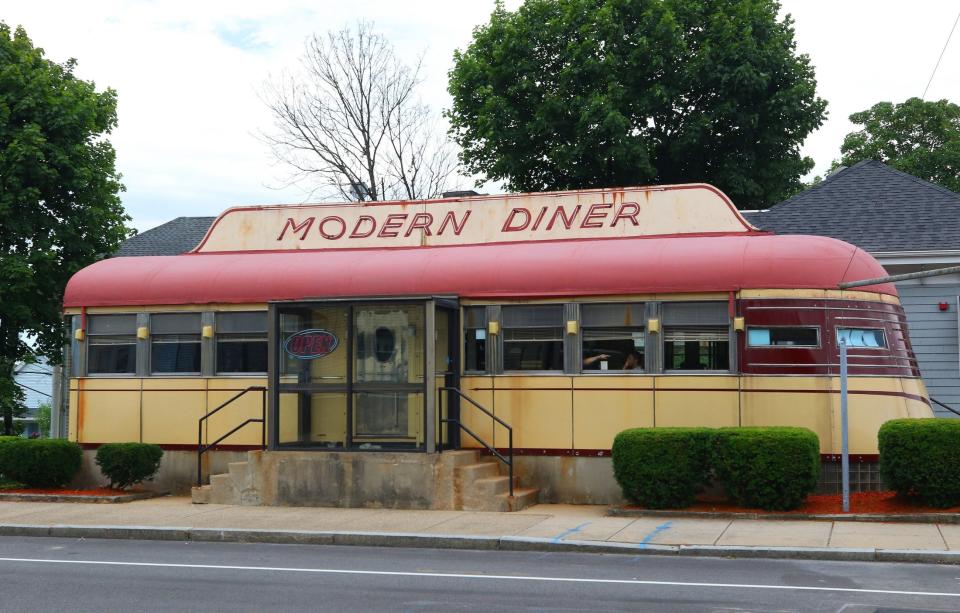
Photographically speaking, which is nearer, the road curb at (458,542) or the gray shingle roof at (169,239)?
the road curb at (458,542)

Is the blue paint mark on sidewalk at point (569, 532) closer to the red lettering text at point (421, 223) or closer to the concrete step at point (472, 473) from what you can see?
the concrete step at point (472, 473)

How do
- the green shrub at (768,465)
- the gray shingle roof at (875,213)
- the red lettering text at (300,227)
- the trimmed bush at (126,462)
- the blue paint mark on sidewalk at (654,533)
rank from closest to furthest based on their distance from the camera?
the blue paint mark on sidewalk at (654,533)
the green shrub at (768,465)
the trimmed bush at (126,462)
the red lettering text at (300,227)
the gray shingle roof at (875,213)

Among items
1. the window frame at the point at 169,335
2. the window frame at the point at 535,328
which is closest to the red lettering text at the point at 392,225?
the window frame at the point at 535,328

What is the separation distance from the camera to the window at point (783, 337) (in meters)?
16.1

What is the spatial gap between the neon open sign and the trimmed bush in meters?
3.02

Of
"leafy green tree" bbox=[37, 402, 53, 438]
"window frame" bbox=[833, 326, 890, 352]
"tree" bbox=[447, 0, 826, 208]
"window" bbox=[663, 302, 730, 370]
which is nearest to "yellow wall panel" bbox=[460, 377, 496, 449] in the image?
"window" bbox=[663, 302, 730, 370]

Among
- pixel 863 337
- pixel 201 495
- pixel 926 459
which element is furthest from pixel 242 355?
pixel 926 459

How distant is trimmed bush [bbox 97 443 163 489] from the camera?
59.1 ft

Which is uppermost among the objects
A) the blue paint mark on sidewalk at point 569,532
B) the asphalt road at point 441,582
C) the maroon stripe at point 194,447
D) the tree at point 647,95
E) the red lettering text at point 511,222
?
the tree at point 647,95

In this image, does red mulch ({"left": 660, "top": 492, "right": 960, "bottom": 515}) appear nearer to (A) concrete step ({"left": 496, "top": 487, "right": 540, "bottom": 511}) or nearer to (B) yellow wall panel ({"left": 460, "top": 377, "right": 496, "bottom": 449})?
(A) concrete step ({"left": 496, "top": 487, "right": 540, "bottom": 511})

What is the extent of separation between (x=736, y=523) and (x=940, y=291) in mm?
7891

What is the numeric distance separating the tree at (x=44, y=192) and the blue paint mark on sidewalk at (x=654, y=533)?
1627 cm

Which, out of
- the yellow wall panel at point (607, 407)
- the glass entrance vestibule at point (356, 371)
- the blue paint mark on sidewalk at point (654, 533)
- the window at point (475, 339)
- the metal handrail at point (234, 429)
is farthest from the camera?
the metal handrail at point (234, 429)

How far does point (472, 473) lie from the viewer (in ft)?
53.4
